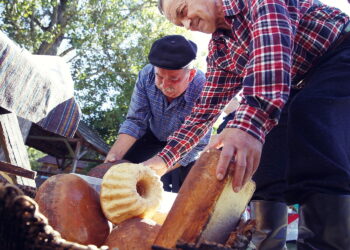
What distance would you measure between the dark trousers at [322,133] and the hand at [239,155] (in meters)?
0.30

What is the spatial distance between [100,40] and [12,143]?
13.9 m

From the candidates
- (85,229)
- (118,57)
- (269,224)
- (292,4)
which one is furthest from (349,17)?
(118,57)

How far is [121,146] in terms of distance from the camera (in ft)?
11.4

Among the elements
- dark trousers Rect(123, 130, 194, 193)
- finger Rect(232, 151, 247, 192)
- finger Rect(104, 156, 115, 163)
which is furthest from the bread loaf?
dark trousers Rect(123, 130, 194, 193)

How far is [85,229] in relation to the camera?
148 centimetres

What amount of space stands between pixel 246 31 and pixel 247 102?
1.69 feet

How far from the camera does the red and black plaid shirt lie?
135 centimetres

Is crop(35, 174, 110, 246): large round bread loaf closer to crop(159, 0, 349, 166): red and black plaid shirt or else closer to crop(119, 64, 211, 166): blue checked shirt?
crop(159, 0, 349, 166): red and black plaid shirt

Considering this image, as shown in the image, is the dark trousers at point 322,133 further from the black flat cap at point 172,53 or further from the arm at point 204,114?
the black flat cap at point 172,53

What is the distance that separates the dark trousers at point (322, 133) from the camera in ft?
4.67

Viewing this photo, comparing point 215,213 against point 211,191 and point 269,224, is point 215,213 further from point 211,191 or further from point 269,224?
point 269,224

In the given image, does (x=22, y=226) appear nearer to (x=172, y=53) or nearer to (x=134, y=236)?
(x=134, y=236)

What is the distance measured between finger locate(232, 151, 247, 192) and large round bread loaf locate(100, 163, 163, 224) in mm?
543

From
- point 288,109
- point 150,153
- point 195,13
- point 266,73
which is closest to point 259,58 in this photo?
point 266,73
